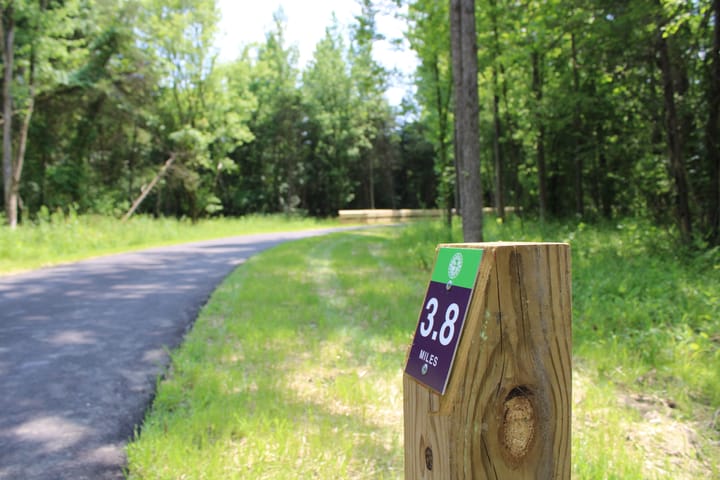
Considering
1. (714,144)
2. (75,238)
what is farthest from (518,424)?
(75,238)

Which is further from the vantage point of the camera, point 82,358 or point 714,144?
point 714,144

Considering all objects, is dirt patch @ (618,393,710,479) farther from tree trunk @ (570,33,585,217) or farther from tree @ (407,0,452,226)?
tree @ (407,0,452,226)

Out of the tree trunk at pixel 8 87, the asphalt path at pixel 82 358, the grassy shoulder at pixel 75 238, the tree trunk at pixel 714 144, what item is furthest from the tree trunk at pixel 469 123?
the tree trunk at pixel 8 87

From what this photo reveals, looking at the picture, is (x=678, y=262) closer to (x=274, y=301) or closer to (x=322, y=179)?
(x=274, y=301)

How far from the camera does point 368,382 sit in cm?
380

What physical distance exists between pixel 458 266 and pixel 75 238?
15.3 metres

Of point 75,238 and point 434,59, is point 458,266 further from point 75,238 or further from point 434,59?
point 75,238

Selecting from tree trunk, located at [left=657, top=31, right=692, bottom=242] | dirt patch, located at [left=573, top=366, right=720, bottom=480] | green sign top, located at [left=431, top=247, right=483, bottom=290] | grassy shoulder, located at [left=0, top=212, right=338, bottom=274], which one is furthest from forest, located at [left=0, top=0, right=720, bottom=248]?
green sign top, located at [left=431, top=247, right=483, bottom=290]

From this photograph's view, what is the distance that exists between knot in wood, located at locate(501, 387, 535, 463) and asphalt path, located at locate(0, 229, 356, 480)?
2.33 meters

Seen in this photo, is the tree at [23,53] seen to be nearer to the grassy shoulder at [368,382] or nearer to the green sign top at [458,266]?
the grassy shoulder at [368,382]

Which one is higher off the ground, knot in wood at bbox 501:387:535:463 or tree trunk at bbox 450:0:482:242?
tree trunk at bbox 450:0:482:242

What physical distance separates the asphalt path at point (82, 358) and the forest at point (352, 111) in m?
7.14

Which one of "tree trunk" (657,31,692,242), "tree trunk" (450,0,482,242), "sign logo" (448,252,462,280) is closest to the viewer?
"sign logo" (448,252,462,280)

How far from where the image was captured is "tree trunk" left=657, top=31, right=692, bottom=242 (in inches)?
320
